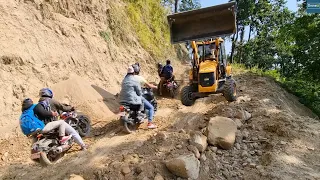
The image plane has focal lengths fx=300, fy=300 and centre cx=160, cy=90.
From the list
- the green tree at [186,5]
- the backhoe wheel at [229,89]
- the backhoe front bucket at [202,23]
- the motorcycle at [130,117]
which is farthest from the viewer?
the green tree at [186,5]

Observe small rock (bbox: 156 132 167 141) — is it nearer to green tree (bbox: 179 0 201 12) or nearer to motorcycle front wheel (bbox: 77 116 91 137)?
motorcycle front wheel (bbox: 77 116 91 137)

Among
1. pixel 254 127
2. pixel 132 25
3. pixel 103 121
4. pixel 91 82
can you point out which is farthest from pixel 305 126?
pixel 132 25

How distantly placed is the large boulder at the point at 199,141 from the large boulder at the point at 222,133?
0.17 m

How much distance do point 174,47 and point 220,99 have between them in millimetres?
12156

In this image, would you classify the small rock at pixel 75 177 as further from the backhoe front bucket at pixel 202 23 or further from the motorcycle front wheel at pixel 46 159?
the backhoe front bucket at pixel 202 23

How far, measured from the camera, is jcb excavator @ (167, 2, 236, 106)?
29.8ft

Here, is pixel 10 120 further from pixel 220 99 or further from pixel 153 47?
pixel 153 47

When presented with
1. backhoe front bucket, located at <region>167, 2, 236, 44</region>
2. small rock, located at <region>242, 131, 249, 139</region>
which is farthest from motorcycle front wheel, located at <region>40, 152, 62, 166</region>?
backhoe front bucket, located at <region>167, 2, 236, 44</region>

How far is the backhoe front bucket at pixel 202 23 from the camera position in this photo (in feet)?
32.3

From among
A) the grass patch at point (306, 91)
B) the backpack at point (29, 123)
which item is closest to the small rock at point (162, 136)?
the backpack at point (29, 123)

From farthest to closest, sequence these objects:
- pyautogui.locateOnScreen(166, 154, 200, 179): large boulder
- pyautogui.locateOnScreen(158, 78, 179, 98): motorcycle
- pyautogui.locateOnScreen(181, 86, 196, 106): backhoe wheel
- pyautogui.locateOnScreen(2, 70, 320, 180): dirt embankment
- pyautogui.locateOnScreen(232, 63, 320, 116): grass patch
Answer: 1. pyautogui.locateOnScreen(232, 63, 320, 116): grass patch
2. pyautogui.locateOnScreen(158, 78, 179, 98): motorcycle
3. pyautogui.locateOnScreen(181, 86, 196, 106): backhoe wheel
4. pyautogui.locateOnScreen(2, 70, 320, 180): dirt embankment
5. pyautogui.locateOnScreen(166, 154, 200, 179): large boulder

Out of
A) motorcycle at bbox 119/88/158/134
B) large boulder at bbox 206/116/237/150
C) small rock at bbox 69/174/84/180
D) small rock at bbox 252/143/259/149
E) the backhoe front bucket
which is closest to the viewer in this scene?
small rock at bbox 69/174/84/180

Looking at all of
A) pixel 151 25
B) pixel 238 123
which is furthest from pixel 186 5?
pixel 238 123

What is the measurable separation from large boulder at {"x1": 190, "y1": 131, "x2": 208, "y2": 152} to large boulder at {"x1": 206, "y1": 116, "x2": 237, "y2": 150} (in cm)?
17
